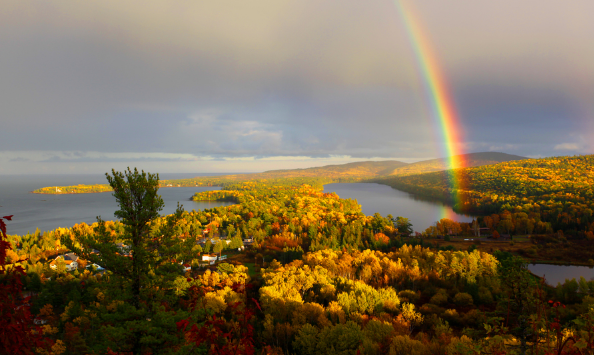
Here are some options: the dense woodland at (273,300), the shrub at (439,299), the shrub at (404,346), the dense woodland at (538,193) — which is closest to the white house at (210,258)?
the dense woodland at (273,300)

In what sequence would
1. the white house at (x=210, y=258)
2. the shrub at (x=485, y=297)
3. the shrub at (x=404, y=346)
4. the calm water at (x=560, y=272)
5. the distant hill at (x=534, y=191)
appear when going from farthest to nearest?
the distant hill at (x=534, y=191) → the white house at (x=210, y=258) → the calm water at (x=560, y=272) → the shrub at (x=485, y=297) → the shrub at (x=404, y=346)

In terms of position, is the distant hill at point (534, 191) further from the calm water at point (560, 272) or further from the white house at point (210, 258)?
the white house at point (210, 258)

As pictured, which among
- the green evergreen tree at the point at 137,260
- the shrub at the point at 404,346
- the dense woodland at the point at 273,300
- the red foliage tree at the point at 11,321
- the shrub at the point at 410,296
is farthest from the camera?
the shrub at the point at 410,296

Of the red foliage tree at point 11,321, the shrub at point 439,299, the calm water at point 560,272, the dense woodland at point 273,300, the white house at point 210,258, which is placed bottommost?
the calm water at point 560,272

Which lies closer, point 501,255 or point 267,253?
point 501,255

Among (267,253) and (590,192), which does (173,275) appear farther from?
(590,192)

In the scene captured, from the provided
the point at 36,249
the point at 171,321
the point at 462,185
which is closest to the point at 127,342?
the point at 171,321

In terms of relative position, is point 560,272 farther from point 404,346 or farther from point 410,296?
point 404,346
